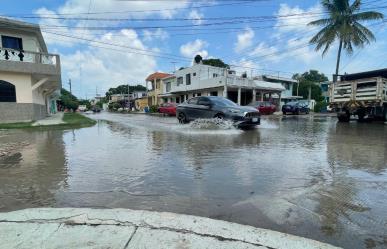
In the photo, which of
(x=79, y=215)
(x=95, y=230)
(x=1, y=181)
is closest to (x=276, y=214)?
(x=95, y=230)

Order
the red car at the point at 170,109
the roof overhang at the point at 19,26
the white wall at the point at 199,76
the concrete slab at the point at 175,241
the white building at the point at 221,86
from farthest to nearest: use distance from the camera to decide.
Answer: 1. the white wall at the point at 199,76
2. the white building at the point at 221,86
3. the red car at the point at 170,109
4. the roof overhang at the point at 19,26
5. the concrete slab at the point at 175,241

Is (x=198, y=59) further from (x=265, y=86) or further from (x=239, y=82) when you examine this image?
(x=265, y=86)

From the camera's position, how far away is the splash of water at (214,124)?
43.3 feet

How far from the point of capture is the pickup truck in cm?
1535

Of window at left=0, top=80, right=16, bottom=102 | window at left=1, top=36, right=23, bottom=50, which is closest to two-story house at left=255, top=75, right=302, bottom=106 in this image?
window at left=1, top=36, right=23, bottom=50

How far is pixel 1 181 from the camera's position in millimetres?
5027

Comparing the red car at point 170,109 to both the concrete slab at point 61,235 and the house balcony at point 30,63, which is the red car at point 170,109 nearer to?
the house balcony at point 30,63

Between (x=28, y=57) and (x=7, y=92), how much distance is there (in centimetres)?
256

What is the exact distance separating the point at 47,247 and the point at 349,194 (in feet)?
13.0

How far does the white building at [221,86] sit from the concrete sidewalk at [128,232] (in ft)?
93.7

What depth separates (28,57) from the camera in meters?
18.4

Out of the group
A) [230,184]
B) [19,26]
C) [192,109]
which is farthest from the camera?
[19,26]

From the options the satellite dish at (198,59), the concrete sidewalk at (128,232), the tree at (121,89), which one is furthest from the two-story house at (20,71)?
the tree at (121,89)

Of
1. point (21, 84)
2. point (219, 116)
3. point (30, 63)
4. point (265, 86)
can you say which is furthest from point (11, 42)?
point (265, 86)
